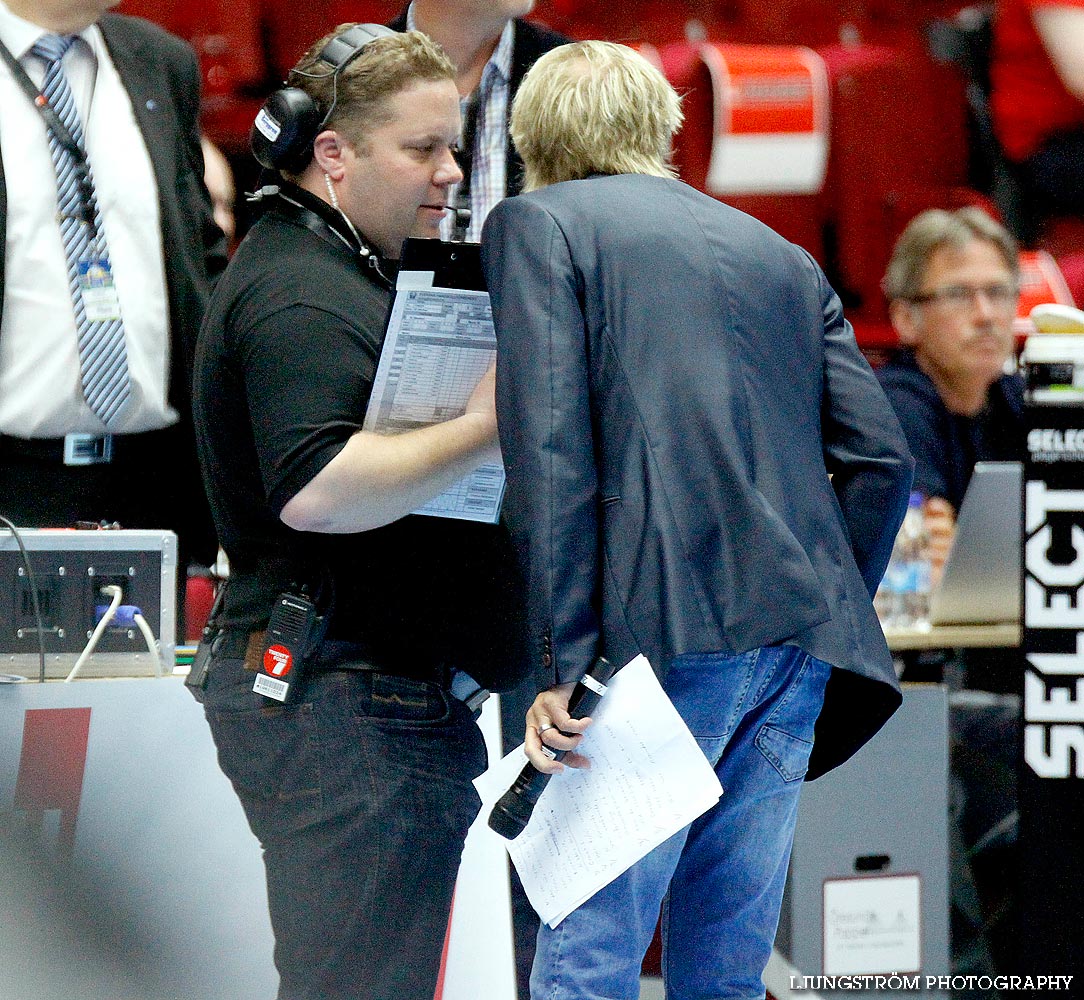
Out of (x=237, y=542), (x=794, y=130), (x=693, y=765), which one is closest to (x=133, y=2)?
(x=794, y=130)

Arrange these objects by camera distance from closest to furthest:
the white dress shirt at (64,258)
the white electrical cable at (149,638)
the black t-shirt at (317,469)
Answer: the black t-shirt at (317,469)
the white electrical cable at (149,638)
the white dress shirt at (64,258)

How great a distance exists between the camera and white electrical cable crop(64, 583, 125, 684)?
7.10 ft

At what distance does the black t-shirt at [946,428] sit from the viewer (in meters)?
3.60

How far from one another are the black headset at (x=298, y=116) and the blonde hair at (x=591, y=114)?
197 mm

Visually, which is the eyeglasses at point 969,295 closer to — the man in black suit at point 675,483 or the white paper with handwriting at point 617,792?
the man in black suit at point 675,483

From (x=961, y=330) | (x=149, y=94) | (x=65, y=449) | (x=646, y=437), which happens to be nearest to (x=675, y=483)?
(x=646, y=437)

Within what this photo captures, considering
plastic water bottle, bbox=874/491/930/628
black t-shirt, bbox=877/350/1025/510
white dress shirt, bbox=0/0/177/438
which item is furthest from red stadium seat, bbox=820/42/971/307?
white dress shirt, bbox=0/0/177/438

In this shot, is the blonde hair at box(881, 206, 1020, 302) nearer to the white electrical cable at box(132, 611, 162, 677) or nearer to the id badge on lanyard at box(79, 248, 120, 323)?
the id badge on lanyard at box(79, 248, 120, 323)

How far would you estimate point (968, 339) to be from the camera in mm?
3750

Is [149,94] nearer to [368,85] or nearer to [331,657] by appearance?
[368,85]

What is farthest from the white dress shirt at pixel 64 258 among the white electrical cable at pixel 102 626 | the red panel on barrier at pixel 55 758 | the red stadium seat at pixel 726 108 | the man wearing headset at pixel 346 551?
the red stadium seat at pixel 726 108

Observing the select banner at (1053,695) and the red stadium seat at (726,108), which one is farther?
the red stadium seat at (726,108)

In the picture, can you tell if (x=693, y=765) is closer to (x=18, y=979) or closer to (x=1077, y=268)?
(x=18, y=979)

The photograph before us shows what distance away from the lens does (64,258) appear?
101 inches
